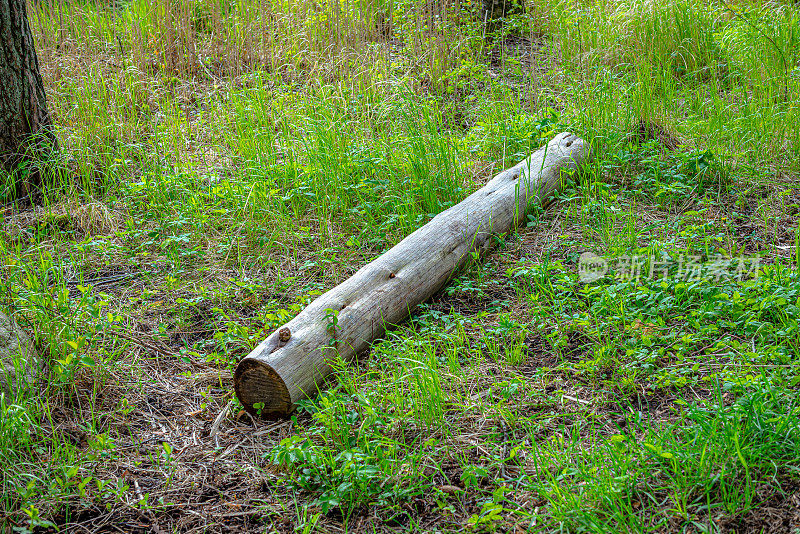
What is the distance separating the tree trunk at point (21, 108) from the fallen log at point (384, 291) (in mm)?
3012

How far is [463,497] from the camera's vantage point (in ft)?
7.32

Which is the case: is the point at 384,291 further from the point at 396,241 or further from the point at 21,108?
the point at 21,108

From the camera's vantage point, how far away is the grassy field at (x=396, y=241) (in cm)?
224

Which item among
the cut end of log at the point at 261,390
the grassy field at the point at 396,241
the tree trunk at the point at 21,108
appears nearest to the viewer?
the grassy field at the point at 396,241

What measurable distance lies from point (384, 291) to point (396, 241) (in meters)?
0.86

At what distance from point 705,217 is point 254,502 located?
3.37 m

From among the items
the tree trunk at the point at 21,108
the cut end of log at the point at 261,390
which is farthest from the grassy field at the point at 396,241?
the tree trunk at the point at 21,108

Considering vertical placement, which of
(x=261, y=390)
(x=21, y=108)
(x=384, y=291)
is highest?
(x=21, y=108)

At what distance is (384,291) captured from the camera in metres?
3.18

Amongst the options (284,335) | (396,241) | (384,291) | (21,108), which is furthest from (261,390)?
(21,108)

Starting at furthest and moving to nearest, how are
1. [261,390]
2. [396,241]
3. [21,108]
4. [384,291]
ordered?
[21,108]
[396,241]
[384,291]
[261,390]

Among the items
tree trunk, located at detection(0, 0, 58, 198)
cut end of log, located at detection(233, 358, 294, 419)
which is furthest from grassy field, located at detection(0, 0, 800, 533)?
tree trunk, located at detection(0, 0, 58, 198)

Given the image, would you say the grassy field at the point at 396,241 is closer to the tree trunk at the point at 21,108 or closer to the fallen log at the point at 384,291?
the fallen log at the point at 384,291

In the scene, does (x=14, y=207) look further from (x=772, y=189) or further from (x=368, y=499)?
(x=772, y=189)
